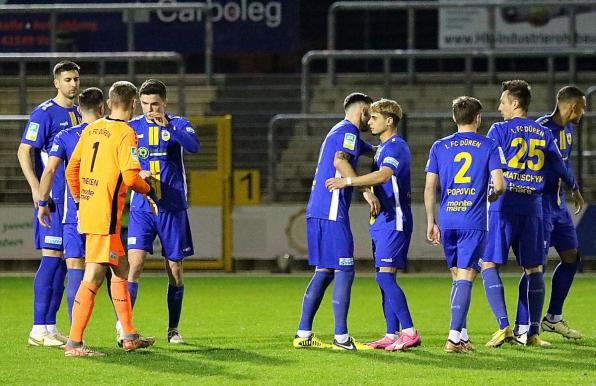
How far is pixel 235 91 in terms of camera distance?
803 inches

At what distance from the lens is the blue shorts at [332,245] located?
30.3 feet

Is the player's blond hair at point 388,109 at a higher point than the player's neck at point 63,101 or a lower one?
lower

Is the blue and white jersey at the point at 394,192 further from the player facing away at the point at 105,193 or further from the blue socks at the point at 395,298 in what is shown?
the player facing away at the point at 105,193

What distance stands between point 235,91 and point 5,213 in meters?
4.50

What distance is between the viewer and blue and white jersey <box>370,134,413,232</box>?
9.21 m

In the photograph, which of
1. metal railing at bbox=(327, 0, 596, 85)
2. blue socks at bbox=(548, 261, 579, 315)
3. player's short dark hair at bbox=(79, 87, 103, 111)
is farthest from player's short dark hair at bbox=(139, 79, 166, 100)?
metal railing at bbox=(327, 0, 596, 85)

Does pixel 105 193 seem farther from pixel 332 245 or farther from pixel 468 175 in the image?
pixel 468 175

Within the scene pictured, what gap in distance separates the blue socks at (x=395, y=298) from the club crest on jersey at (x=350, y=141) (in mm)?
939

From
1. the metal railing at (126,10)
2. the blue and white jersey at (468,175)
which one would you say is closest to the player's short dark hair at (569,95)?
the blue and white jersey at (468,175)

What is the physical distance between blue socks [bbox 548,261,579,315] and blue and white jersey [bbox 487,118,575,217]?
0.86 meters

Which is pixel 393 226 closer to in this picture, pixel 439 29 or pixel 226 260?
pixel 226 260

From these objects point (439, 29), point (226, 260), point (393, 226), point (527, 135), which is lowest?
point (226, 260)

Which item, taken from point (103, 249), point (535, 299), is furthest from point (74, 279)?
point (535, 299)

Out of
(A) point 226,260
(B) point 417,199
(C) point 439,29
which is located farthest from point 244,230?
(C) point 439,29
